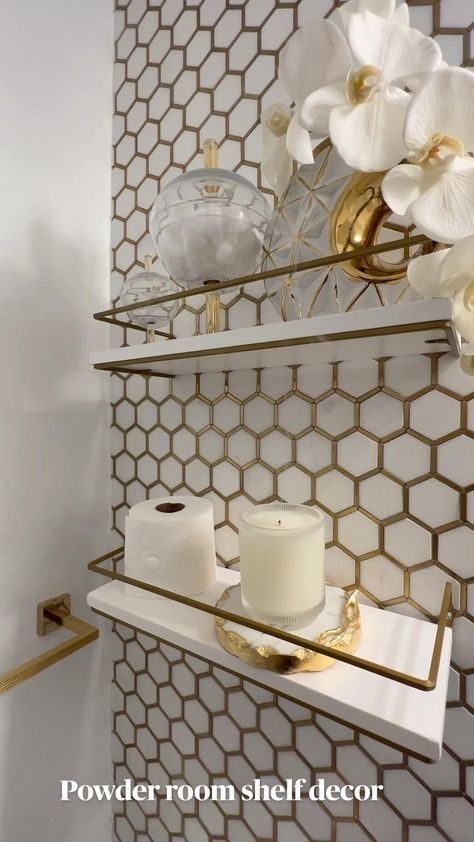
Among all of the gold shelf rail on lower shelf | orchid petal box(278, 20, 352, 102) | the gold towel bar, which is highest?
orchid petal box(278, 20, 352, 102)

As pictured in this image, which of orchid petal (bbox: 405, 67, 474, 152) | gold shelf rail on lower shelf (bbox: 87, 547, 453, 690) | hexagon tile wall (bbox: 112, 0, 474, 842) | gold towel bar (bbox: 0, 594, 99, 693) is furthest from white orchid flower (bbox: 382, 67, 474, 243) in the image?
gold towel bar (bbox: 0, 594, 99, 693)

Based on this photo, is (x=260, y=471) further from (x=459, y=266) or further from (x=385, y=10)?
(x=385, y=10)

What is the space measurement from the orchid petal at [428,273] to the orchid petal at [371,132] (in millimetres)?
76

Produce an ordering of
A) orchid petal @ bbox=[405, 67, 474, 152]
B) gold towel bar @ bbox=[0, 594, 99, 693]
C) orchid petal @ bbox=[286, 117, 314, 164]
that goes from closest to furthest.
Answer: orchid petal @ bbox=[405, 67, 474, 152] < orchid petal @ bbox=[286, 117, 314, 164] < gold towel bar @ bbox=[0, 594, 99, 693]

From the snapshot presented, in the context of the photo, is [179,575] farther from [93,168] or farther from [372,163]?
[93,168]

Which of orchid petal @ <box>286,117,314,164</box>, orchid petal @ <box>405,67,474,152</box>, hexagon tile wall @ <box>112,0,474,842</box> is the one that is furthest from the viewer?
hexagon tile wall @ <box>112,0,474,842</box>

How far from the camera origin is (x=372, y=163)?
31cm

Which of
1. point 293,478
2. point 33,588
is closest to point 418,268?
point 293,478

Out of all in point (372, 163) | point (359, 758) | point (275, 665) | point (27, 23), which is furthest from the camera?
point (27, 23)

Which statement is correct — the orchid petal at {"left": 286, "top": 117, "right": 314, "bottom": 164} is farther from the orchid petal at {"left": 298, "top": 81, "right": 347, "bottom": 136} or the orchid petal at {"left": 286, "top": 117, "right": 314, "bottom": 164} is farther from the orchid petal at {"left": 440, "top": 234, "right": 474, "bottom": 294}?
the orchid petal at {"left": 440, "top": 234, "right": 474, "bottom": 294}

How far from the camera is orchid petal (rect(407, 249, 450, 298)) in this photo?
32 cm

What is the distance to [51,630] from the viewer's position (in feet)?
2.32

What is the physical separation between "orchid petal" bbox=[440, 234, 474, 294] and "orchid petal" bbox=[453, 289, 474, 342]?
0.03 ft

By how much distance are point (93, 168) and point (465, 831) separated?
44.8 inches
